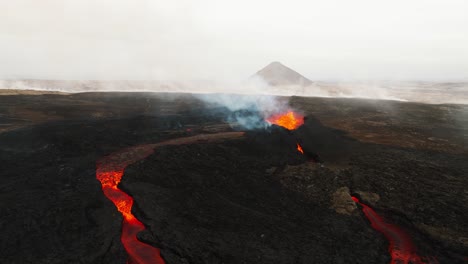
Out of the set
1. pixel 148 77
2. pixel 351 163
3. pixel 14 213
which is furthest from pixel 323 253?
pixel 148 77

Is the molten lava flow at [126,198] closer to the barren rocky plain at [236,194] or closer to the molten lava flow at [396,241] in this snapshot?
the barren rocky plain at [236,194]

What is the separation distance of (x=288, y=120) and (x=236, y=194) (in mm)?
30126

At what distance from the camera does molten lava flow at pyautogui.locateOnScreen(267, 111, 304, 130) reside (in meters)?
44.9

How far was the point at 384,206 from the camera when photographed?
19.8 m

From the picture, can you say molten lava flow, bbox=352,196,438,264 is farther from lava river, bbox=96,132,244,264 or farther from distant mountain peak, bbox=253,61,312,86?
distant mountain peak, bbox=253,61,312,86

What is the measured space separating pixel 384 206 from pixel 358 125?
2741 cm

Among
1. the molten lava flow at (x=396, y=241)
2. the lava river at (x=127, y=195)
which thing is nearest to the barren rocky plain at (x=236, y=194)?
the molten lava flow at (x=396, y=241)

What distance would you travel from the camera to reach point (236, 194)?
68.3ft

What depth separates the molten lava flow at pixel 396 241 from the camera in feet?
49.3

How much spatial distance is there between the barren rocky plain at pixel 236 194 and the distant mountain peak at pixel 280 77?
13518 cm

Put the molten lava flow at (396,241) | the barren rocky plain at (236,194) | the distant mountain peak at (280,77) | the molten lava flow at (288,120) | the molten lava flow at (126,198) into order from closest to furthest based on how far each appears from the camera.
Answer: the molten lava flow at (126,198) < the barren rocky plain at (236,194) < the molten lava flow at (396,241) < the molten lava flow at (288,120) < the distant mountain peak at (280,77)

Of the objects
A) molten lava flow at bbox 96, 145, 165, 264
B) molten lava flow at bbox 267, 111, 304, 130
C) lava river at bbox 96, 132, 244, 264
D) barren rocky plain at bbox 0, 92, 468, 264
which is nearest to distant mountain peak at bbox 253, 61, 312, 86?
molten lava flow at bbox 267, 111, 304, 130

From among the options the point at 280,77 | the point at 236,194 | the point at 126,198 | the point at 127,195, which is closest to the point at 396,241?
the point at 236,194

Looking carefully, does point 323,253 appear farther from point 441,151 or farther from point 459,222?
point 441,151
